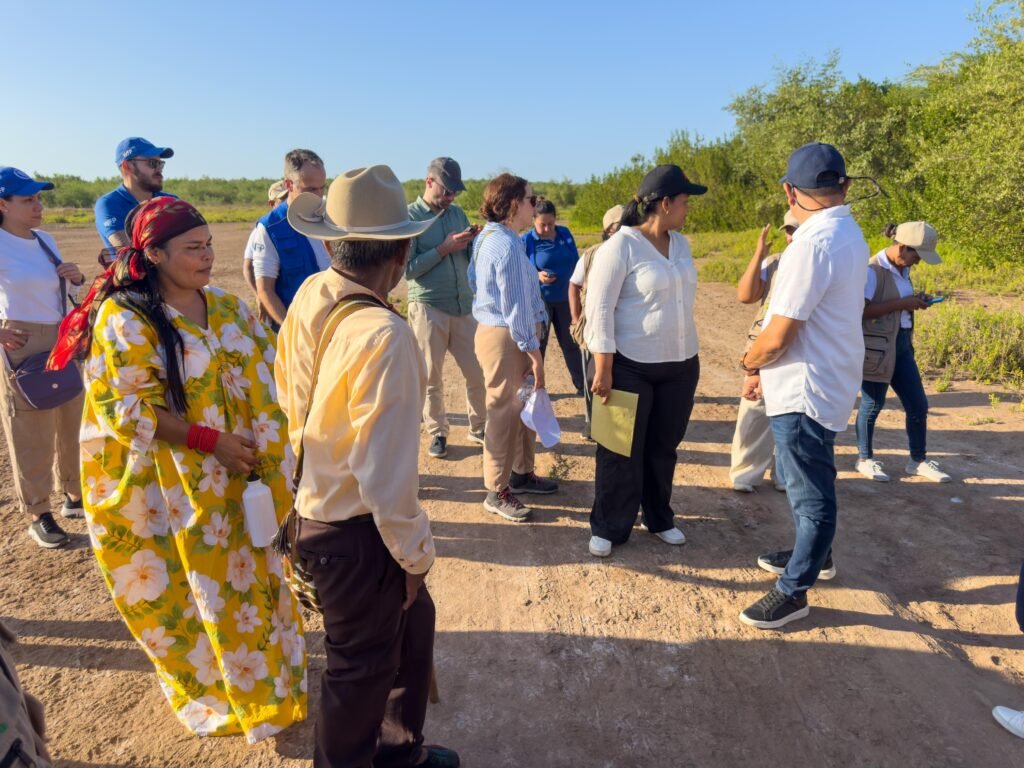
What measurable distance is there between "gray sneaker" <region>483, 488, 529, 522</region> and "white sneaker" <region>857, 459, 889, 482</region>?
253 cm

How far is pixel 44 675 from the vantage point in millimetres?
3047

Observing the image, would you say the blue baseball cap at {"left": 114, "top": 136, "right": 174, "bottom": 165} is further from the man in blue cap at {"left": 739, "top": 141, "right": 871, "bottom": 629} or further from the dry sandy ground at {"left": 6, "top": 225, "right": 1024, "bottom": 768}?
the man in blue cap at {"left": 739, "top": 141, "right": 871, "bottom": 629}

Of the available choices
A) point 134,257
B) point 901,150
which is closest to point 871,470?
point 134,257

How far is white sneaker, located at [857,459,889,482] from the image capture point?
15.7 ft

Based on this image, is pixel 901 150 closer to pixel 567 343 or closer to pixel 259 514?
pixel 567 343

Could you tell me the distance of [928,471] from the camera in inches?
188

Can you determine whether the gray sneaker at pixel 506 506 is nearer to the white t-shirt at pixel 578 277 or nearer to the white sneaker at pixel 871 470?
the white t-shirt at pixel 578 277

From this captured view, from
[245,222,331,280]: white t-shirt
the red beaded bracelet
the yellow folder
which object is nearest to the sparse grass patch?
the yellow folder

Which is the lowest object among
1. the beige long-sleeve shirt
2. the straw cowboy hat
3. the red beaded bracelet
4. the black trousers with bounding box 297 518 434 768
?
the black trousers with bounding box 297 518 434 768

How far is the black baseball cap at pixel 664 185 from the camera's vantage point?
11.2 feet

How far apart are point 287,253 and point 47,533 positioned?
7.38 feet

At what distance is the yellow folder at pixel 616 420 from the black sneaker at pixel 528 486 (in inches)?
42.6

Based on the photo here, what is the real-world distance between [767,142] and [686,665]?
76.6ft

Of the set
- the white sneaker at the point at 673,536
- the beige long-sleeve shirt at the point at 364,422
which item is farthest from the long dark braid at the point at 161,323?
the white sneaker at the point at 673,536
